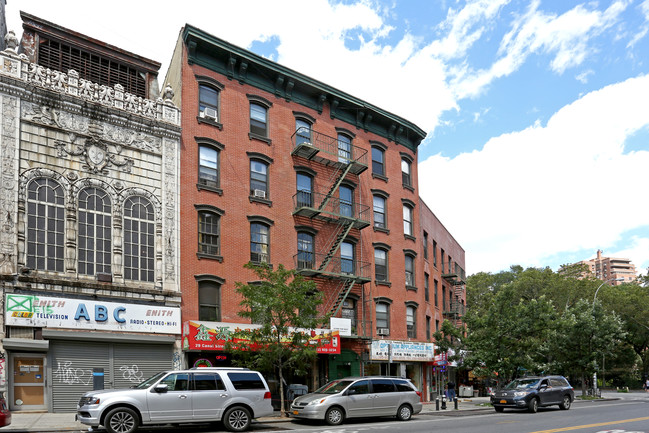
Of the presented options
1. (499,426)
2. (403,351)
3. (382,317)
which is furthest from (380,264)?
(499,426)

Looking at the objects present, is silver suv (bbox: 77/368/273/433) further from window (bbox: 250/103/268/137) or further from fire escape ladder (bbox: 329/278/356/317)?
window (bbox: 250/103/268/137)

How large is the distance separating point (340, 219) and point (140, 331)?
490 inches

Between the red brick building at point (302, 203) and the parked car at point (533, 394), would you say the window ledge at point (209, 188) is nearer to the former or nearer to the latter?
the red brick building at point (302, 203)

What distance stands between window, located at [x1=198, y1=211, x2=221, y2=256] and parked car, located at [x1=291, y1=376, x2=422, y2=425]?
816 cm

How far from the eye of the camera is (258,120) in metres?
29.5

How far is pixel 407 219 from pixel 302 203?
9372 millimetres

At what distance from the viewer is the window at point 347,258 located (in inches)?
1266

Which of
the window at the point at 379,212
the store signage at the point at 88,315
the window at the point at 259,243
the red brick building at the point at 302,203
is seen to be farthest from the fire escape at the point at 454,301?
the store signage at the point at 88,315

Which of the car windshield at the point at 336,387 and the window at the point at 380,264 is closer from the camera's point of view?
the car windshield at the point at 336,387

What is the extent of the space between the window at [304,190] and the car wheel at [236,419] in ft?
Answer: 46.6

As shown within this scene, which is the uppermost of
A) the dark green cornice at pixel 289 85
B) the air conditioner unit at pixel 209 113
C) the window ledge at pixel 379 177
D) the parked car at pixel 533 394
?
the dark green cornice at pixel 289 85

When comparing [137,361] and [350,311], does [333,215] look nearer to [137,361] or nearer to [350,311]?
[350,311]

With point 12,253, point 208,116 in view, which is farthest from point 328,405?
point 208,116

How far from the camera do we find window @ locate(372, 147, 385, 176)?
116 feet
